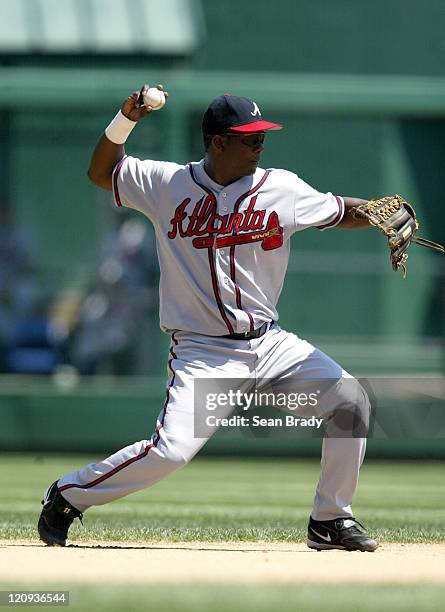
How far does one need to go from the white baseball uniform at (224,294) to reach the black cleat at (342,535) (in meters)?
0.04

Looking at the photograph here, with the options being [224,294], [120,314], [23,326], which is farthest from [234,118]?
[23,326]

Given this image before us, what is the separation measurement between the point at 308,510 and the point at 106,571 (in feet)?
10.6

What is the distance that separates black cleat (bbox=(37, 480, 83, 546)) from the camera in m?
5.29

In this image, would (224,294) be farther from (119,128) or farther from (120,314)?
(120,314)

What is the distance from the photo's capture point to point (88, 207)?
1153 cm

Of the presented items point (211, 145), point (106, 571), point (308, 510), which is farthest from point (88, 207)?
point (106, 571)

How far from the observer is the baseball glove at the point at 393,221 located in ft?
17.9

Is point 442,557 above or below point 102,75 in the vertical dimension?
below

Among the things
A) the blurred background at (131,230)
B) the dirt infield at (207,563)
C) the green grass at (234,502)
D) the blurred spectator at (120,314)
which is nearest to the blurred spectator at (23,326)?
the blurred background at (131,230)

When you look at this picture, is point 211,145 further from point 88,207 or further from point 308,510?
point 88,207

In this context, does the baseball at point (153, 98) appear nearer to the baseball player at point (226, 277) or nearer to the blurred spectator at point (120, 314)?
the baseball player at point (226, 277)

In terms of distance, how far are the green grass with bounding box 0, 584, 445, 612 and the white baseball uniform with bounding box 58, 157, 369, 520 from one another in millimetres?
903

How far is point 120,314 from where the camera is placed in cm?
1106

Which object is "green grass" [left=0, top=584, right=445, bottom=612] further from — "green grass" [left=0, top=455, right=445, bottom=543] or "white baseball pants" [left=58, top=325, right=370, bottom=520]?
"green grass" [left=0, top=455, right=445, bottom=543]
